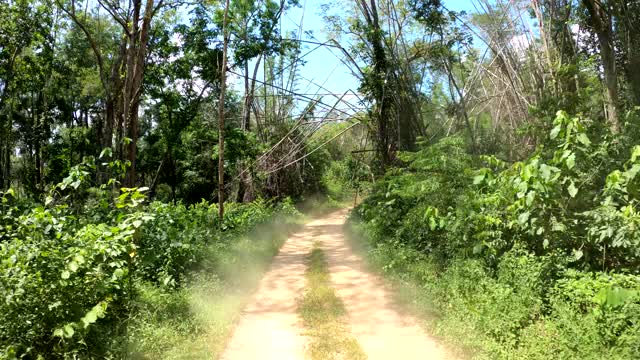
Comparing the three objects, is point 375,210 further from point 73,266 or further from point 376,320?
point 73,266

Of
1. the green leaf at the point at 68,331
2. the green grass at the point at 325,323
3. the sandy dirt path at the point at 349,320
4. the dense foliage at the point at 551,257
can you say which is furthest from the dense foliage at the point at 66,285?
the dense foliage at the point at 551,257

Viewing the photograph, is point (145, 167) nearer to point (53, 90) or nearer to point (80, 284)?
point (53, 90)

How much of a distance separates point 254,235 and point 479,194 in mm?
5671

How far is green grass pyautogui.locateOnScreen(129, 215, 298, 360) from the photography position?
4.42m

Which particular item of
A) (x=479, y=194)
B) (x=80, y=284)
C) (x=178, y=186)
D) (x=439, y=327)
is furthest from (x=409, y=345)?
(x=178, y=186)

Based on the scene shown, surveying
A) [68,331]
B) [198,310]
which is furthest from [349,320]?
[68,331]

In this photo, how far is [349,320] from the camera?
18.2 feet

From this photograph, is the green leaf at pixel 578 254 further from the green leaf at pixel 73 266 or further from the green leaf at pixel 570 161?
the green leaf at pixel 73 266

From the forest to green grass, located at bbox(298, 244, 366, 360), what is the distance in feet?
0.12

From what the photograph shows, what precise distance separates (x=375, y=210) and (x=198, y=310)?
6111mm

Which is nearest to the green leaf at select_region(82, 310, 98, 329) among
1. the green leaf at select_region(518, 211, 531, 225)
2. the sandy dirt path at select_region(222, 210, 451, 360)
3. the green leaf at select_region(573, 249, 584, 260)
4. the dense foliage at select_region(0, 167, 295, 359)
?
the dense foliage at select_region(0, 167, 295, 359)

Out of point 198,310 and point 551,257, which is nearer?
point 551,257

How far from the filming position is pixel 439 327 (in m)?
4.91

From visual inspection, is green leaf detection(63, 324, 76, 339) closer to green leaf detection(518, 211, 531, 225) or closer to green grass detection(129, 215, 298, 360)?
green grass detection(129, 215, 298, 360)
